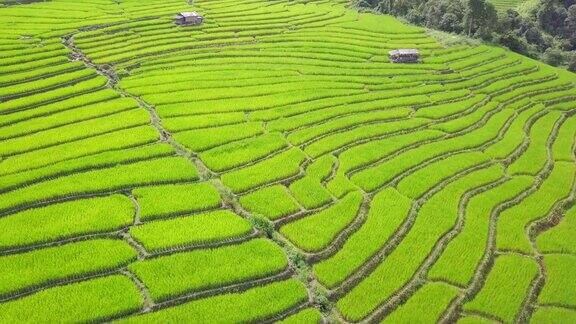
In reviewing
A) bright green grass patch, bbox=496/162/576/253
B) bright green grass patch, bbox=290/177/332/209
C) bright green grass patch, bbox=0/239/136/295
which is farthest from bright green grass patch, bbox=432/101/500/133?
bright green grass patch, bbox=0/239/136/295

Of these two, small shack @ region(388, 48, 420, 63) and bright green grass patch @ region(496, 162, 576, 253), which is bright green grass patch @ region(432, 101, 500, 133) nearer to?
bright green grass patch @ region(496, 162, 576, 253)

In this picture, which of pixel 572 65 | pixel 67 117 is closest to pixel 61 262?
pixel 67 117

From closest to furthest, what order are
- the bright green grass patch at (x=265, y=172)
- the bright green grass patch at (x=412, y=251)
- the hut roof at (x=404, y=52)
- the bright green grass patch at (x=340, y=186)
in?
the bright green grass patch at (x=412, y=251)
the bright green grass patch at (x=265, y=172)
the bright green grass patch at (x=340, y=186)
the hut roof at (x=404, y=52)

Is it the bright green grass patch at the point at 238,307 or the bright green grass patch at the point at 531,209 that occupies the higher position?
the bright green grass patch at the point at 238,307

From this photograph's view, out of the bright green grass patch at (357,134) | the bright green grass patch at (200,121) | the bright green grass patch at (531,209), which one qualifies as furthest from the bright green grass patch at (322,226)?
the bright green grass patch at (200,121)

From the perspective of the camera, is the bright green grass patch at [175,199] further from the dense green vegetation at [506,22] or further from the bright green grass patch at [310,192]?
the dense green vegetation at [506,22]

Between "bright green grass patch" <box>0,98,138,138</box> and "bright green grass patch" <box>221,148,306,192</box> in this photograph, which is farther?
"bright green grass patch" <box>0,98,138,138</box>
